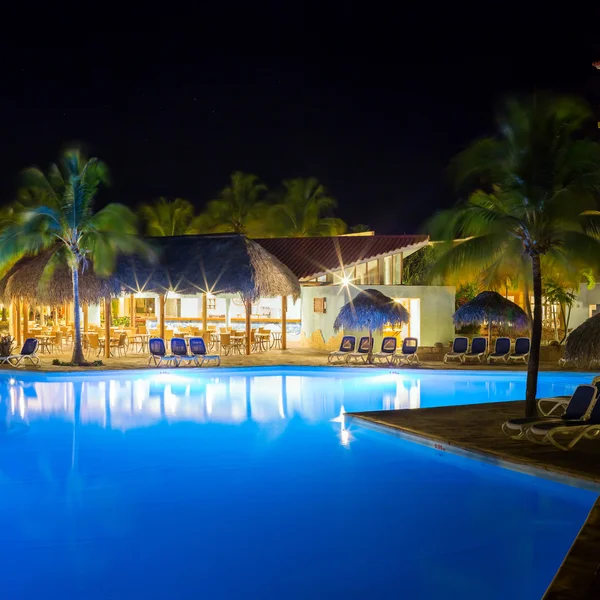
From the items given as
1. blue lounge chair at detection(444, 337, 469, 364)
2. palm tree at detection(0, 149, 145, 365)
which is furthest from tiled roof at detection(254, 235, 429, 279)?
palm tree at detection(0, 149, 145, 365)

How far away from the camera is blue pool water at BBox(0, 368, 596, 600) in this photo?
5734 millimetres

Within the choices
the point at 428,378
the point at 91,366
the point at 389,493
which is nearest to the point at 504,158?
the point at 389,493

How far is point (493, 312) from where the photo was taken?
64.2ft

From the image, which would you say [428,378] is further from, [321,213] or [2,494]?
[321,213]

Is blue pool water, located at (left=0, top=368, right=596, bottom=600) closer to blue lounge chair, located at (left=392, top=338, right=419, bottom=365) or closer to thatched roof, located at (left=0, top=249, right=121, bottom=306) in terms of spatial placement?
blue lounge chair, located at (left=392, top=338, right=419, bottom=365)

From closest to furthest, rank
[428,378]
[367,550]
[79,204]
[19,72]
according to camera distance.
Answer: [367,550]
[428,378]
[79,204]
[19,72]

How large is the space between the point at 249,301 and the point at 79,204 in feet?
18.2

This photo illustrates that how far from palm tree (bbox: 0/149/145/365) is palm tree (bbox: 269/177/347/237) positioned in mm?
19974

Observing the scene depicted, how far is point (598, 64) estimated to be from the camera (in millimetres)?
29438

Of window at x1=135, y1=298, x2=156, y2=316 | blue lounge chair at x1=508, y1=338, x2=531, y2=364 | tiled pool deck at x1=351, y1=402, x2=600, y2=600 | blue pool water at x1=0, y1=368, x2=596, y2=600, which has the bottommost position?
blue pool water at x1=0, y1=368, x2=596, y2=600

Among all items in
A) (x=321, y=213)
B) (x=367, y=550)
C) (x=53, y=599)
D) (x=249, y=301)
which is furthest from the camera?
(x=321, y=213)

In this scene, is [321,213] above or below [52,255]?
above

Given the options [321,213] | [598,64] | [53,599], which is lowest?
[53,599]

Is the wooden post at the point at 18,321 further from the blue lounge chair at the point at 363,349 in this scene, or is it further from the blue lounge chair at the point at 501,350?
the blue lounge chair at the point at 501,350
